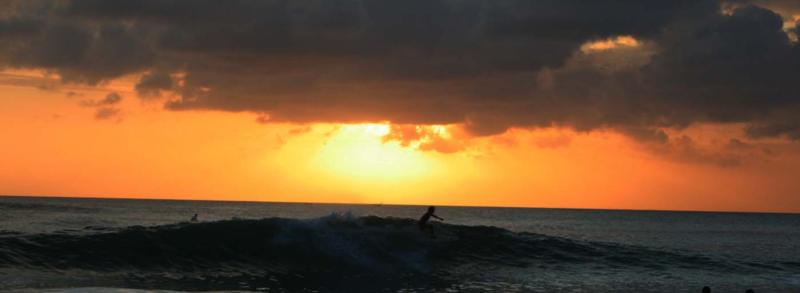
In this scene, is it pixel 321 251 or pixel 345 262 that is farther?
pixel 321 251

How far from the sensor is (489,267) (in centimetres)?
3541

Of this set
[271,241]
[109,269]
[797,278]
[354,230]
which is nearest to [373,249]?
[354,230]

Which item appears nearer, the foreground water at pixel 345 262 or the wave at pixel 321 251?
the foreground water at pixel 345 262

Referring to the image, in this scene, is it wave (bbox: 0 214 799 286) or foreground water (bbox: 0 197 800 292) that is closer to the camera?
foreground water (bbox: 0 197 800 292)

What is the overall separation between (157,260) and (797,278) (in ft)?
90.7

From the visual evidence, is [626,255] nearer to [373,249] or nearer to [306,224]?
[373,249]

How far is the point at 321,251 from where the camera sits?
113 ft

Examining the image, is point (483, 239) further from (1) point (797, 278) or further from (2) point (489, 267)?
(1) point (797, 278)

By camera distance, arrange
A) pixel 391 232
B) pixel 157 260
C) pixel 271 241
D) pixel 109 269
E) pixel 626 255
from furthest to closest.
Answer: pixel 626 255, pixel 391 232, pixel 271 241, pixel 157 260, pixel 109 269

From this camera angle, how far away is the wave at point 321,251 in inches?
1193

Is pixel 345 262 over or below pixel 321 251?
below

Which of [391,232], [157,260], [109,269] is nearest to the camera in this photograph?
[109,269]

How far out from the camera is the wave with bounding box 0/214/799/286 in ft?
99.4

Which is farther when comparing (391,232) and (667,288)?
(391,232)
